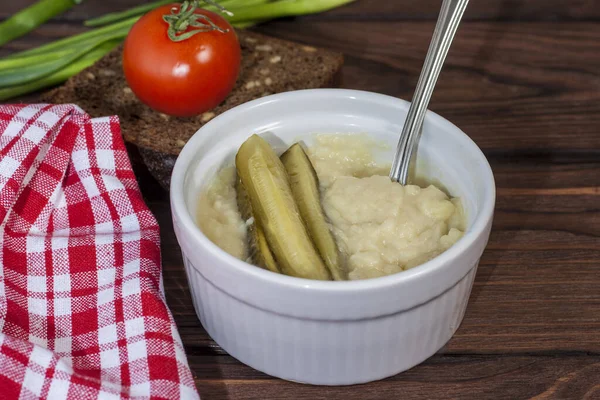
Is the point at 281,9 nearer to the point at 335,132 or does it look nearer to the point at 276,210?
the point at 335,132

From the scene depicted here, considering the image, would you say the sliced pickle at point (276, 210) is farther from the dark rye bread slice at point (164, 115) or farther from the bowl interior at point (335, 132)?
the dark rye bread slice at point (164, 115)

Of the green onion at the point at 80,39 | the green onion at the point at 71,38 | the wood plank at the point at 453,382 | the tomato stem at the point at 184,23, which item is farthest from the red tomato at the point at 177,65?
the wood plank at the point at 453,382

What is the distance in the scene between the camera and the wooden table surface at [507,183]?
1.33 metres

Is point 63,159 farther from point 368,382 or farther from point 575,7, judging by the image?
point 575,7

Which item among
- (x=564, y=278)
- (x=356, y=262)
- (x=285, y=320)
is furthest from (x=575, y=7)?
(x=285, y=320)

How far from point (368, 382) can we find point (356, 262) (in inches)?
7.6

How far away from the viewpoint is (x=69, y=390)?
1182 mm

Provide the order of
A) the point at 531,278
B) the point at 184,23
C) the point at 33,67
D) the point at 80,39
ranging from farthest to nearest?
the point at 80,39, the point at 33,67, the point at 184,23, the point at 531,278

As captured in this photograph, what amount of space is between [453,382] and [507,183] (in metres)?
0.58

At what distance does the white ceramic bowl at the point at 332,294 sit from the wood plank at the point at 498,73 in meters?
0.49

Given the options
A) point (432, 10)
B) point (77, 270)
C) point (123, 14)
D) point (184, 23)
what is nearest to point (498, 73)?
point (432, 10)

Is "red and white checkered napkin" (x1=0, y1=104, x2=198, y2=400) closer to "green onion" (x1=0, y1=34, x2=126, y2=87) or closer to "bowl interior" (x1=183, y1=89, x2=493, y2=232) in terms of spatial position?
"bowl interior" (x1=183, y1=89, x2=493, y2=232)

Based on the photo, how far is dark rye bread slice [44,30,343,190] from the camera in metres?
1.70

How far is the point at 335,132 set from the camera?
157cm
